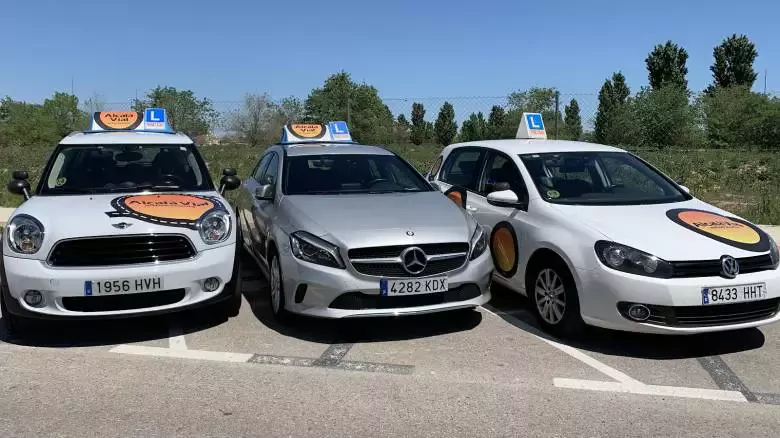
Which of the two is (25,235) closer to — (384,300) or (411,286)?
(384,300)

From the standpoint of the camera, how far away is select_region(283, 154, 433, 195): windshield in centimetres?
589

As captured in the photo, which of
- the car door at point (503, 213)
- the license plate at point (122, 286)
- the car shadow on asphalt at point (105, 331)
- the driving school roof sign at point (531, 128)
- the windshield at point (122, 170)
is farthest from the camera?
the driving school roof sign at point (531, 128)

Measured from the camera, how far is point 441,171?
7367 millimetres

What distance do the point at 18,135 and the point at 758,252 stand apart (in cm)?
4784

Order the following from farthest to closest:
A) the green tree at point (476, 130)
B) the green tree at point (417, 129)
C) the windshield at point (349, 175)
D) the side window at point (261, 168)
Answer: the green tree at point (417, 129) < the green tree at point (476, 130) < the side window at point (261, 168) < the windshield at point (349, 175)

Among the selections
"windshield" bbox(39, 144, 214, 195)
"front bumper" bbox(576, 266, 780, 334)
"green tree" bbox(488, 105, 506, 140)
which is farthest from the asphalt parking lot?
"green tree" bbox(488, 105, 506, 140)

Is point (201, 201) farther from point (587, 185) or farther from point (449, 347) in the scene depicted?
point (587, 185)

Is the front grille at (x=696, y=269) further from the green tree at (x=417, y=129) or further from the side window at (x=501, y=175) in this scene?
the green tree at (x=417, y=129)

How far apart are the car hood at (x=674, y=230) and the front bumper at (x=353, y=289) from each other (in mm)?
934

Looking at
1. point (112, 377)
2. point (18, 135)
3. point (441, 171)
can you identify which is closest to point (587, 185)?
point (441, 171)

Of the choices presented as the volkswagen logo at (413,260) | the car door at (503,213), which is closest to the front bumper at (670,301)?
the car door at (503,213)

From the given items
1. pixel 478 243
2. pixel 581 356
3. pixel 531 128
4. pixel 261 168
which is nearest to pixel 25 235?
pixel 261 168

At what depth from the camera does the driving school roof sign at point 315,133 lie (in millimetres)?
9062

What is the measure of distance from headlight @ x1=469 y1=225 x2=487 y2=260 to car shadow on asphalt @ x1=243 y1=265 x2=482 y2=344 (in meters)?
0.68
